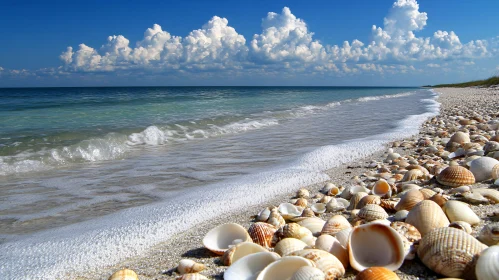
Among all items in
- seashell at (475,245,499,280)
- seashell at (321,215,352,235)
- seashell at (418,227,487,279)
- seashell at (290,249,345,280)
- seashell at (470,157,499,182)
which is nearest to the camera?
seashell at (475,245,499,280)

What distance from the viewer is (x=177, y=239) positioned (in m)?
2.96

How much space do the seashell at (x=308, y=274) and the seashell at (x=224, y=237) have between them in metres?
0.75

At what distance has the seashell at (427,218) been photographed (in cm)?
219

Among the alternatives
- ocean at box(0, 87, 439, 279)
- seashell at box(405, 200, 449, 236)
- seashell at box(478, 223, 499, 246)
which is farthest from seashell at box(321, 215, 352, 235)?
ocean at box(0, 87, 439, 279)

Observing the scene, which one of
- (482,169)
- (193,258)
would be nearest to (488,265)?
(193,258)

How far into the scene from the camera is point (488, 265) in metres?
1.63

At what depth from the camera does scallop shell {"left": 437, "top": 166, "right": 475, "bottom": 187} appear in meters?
3.43

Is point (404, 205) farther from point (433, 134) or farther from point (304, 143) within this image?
point (433, 134)

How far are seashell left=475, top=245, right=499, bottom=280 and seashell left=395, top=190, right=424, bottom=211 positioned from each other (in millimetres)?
1073

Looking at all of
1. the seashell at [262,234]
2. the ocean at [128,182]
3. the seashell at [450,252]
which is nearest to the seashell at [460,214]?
the seashell at [450,252]

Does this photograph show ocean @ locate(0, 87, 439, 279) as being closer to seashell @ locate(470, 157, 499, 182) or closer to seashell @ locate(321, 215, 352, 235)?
seashell @ locate(321, 215, 352, 235)

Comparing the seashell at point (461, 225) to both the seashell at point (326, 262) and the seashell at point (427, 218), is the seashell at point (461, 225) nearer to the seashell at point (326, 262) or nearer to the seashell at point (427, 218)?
the seashell at point (427, 218)

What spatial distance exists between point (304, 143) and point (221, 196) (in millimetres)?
3905

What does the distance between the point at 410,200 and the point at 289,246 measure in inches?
45.7
